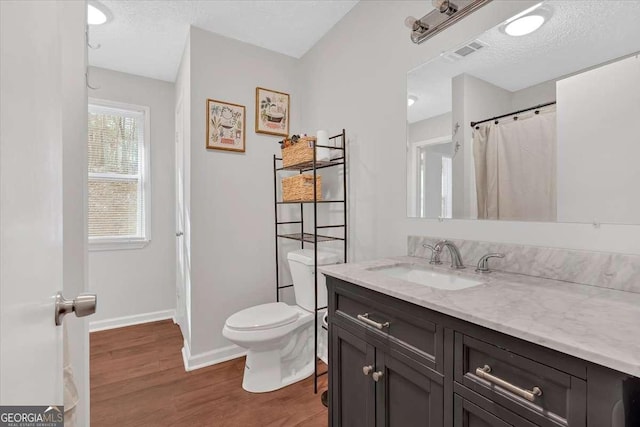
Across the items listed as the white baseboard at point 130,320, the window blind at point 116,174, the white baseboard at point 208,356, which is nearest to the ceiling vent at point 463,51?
the white baseboard at point 208,356

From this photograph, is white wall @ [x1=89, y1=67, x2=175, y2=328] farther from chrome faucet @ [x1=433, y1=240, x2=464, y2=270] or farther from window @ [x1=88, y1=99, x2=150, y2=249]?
chrome faucet @ [x1=433, y1=240, x2=464, y2=270]

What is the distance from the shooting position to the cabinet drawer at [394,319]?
36.2 inches

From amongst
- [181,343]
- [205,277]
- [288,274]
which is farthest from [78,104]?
[181,343]

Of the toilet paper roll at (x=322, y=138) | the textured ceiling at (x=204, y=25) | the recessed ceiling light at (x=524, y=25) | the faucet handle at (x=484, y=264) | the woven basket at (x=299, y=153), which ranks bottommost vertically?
the faucet handle at (x=484, y=264)

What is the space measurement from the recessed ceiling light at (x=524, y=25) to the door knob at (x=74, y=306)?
1693 millimetres

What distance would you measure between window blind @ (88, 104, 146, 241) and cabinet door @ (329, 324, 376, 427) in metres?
A: 2.67

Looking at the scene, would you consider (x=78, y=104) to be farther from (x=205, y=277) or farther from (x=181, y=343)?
(x=181, y=343)

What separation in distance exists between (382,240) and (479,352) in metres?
1.11

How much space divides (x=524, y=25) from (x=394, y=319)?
127 centimetres

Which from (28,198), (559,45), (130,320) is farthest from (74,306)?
(130,320)

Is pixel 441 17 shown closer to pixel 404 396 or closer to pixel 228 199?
pixel 404 396

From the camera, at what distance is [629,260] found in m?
0.95

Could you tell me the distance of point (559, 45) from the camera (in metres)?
1.13

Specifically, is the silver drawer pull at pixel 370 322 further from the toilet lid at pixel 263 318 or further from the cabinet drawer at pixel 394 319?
the toilet lid at pixel 263 318
